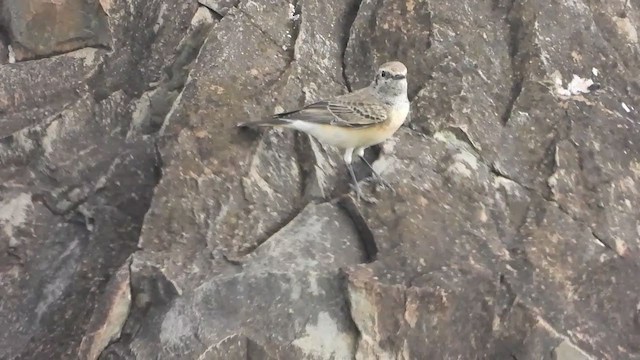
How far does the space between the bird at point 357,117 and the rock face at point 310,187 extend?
359mm

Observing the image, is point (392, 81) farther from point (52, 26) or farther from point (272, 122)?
point (52, 26)

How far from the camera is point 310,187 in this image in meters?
9.09

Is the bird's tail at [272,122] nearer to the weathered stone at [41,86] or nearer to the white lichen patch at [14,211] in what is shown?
the white lichen patch at [14,211]

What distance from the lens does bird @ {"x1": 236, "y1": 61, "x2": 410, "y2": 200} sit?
8977 mm

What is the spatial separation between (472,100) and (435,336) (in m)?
3.53

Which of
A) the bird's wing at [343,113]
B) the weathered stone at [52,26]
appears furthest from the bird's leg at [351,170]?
the weathered stone at [52,26]

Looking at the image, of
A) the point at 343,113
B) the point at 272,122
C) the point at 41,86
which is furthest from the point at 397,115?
the point at 41,86

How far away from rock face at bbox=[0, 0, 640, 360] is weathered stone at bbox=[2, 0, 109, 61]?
0.10 feet

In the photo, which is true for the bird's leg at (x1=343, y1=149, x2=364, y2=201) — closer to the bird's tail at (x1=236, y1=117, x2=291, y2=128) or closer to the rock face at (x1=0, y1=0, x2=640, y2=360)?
the rock face at (x1=0, y1=0, x2=640, y2=360)

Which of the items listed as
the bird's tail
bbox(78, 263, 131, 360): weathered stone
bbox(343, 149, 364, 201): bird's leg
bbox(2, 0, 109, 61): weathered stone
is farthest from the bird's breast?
bbox(2, 0, 109, 61): weathered stone

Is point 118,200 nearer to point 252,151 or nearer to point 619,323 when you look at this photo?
point 252,151

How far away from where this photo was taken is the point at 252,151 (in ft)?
29.9

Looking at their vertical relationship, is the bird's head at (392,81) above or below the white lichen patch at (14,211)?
above

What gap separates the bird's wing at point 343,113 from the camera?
29.5 feet
